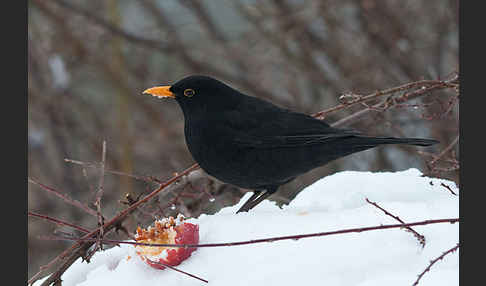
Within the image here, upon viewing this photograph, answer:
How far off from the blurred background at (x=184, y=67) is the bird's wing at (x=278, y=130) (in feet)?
5.76

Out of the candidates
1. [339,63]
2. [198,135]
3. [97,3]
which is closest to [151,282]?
[198,135]

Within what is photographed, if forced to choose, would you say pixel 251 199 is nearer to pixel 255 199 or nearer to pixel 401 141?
pixel 255 199

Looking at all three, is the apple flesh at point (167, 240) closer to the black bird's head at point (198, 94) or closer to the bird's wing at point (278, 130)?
the bird's wing at point (278, 130)

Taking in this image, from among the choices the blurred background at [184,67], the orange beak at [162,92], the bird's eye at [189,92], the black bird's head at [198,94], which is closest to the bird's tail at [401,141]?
the black bird's head at [198,94]

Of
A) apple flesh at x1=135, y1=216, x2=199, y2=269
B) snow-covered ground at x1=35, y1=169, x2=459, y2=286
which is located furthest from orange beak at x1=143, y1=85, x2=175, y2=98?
apple flesh at x1=135, y1=216, x2=199, y2=269

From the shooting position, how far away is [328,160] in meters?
3.08

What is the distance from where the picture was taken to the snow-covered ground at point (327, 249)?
187cm

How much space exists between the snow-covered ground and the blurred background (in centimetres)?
212

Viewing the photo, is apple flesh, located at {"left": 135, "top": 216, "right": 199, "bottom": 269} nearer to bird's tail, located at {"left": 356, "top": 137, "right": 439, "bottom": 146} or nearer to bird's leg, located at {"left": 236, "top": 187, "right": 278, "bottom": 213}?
bird's leg, located at {"left": 236, "top": 187, "right": 278, "bottom": 213}

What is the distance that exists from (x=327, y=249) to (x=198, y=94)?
1452 mm

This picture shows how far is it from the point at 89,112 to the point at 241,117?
4203mm

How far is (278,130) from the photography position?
3.12 metres

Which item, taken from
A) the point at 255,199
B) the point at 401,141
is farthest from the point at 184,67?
the point at 401,141

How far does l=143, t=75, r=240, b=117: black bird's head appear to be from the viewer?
10.3ft
